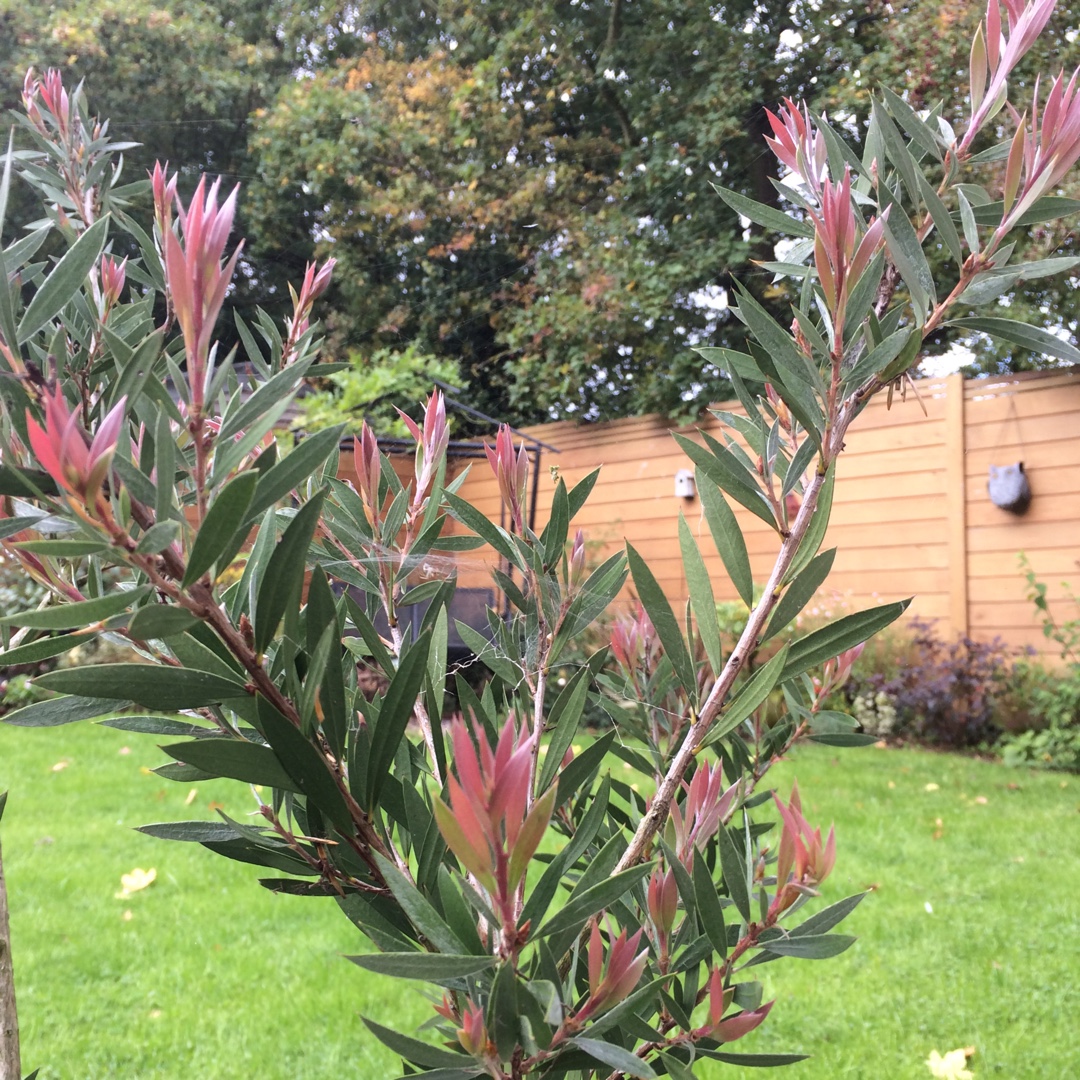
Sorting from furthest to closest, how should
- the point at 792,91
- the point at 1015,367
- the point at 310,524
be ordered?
the point at 792,91 → the point at 1015,367 → the point at 310,524

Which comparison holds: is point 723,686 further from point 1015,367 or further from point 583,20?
point 583,20

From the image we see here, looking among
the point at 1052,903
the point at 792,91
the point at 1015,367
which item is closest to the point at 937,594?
the point at 1015,367

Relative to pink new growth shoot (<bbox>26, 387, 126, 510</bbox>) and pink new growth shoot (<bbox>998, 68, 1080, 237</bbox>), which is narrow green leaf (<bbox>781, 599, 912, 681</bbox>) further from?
pink new growth shoot (<bbox>26, 387, 126, 510</bbox>)

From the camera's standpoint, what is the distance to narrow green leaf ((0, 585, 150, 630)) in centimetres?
25

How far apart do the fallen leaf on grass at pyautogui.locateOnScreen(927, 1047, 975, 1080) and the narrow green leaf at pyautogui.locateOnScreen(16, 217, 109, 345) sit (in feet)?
6.52

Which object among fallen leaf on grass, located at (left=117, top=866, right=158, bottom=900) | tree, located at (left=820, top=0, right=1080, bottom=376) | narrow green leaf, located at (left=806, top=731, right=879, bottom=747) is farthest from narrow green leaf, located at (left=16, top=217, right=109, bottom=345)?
tree, located at (left=820, top=0, right=1080, bottom=376)

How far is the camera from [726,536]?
0.46 meters

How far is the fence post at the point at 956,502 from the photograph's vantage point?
4.79 m

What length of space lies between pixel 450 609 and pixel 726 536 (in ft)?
0.79

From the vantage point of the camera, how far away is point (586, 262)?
7727 millimetres

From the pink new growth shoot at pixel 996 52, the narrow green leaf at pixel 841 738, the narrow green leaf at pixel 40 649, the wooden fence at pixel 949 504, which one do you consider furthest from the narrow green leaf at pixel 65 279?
the wooden fence at pixel 949 504

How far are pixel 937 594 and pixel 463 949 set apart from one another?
5.21m

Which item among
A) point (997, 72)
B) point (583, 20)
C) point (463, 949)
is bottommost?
point (463, 949)

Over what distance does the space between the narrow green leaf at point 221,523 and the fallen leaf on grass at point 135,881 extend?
2.75 m
